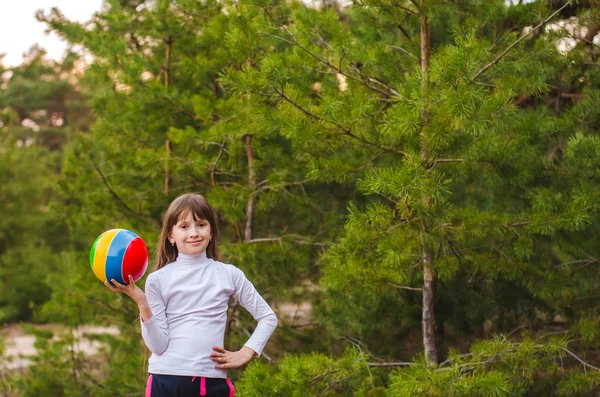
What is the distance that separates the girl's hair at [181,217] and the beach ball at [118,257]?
4.6 inches

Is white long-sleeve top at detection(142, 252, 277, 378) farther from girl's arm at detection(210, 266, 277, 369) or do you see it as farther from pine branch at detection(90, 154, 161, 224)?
pine branch at detection(90, 154, 161, 224)

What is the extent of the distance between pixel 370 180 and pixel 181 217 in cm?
129

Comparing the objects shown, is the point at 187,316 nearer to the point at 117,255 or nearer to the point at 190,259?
the point at 190,259

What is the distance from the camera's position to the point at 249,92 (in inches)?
170

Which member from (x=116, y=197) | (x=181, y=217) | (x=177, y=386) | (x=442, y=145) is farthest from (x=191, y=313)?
(x=116, y=197)

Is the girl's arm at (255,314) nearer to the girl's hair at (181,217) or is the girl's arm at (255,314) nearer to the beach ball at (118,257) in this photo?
the girl's hair at (181,217)

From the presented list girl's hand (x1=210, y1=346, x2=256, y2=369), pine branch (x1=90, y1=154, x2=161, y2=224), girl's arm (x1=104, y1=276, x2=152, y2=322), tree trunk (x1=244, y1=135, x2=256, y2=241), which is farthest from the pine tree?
pine branch (x1=90, y1=154, x2=161, y2=224)

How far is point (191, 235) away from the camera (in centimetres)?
288

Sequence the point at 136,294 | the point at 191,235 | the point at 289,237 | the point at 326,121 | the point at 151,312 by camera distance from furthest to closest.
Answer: the point at 289,237 < the point at 326,121 < the point at 191,235 < the point at 151,312 < the point at 136,294

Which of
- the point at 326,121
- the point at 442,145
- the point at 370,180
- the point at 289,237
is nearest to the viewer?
the point at 370,180

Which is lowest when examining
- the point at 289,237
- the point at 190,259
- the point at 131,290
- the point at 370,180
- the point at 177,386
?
the point at 177,386

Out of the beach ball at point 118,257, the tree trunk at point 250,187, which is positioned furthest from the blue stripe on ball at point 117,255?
the tree trunk at point 250,187

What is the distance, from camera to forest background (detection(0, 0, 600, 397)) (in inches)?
164

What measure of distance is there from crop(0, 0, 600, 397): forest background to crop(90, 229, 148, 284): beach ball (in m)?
1.38
